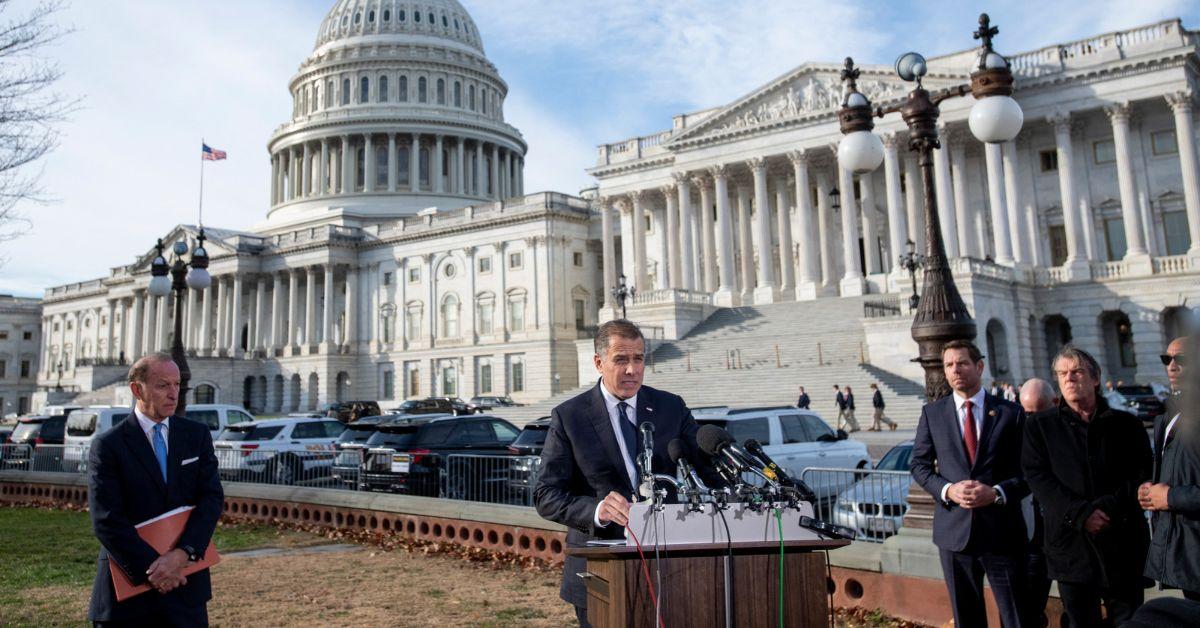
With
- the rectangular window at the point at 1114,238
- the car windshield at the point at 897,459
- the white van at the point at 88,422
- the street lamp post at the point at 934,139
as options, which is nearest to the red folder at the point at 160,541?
the street lamp post at the point at 934,139

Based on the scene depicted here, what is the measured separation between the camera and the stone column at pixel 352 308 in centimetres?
7806

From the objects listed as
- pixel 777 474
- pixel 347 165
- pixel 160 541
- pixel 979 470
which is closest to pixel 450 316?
pixel 347 165

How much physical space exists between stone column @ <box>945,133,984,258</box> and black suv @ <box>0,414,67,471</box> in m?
41.3

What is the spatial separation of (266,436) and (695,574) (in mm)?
21310

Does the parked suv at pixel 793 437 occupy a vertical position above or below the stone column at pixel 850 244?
below

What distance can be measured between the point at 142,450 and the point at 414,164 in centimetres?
9065

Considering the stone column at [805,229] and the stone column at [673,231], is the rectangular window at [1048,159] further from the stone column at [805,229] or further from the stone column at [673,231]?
the stone column at [673,231]

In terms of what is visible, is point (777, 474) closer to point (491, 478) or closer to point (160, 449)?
point (160, 449)

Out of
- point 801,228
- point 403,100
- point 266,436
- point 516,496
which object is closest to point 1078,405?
point 516,496

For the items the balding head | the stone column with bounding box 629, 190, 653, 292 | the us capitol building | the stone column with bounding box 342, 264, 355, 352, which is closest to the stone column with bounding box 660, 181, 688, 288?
the us capitol building

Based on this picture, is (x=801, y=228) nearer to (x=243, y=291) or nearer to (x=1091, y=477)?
(x=1091, y=477)

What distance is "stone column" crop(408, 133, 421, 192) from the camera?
92.5 meters

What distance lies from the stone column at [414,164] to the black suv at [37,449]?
66.3 m

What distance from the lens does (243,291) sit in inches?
3413
